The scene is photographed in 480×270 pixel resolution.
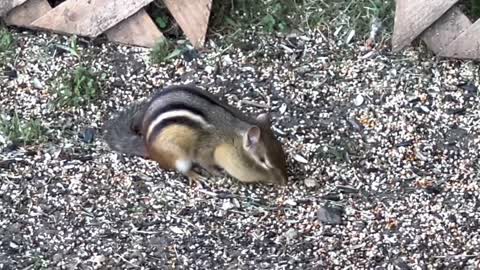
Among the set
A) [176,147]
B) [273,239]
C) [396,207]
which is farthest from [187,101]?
[396,207]

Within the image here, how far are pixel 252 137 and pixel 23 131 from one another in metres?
1.10

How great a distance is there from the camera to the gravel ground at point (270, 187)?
480 centimetres

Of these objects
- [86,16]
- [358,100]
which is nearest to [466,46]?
[358,100]

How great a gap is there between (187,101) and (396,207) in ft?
3.33

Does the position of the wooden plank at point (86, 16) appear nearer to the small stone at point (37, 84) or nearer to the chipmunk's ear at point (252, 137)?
the small stone at point (37, 84)

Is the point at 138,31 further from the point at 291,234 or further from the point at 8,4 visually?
the point at 291,234

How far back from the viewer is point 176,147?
507 centimetres

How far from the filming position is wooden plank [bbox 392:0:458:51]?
5656mm

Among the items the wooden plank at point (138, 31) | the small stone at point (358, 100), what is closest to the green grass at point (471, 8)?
the small stone at point (358, 100)

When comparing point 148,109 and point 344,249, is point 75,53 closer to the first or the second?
point 148,109

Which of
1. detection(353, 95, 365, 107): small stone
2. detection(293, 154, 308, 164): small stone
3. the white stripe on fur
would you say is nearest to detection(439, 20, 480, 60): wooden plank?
detection(353, 95, 365, 107): small stone

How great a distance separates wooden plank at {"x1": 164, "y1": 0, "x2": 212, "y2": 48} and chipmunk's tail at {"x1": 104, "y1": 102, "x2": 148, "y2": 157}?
0.60m

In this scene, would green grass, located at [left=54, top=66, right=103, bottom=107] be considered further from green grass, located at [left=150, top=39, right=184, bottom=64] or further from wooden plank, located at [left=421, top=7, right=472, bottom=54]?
wooden plank, located at [left=421, top=7, right=472, bottom=54]

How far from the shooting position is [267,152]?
5.00 m
